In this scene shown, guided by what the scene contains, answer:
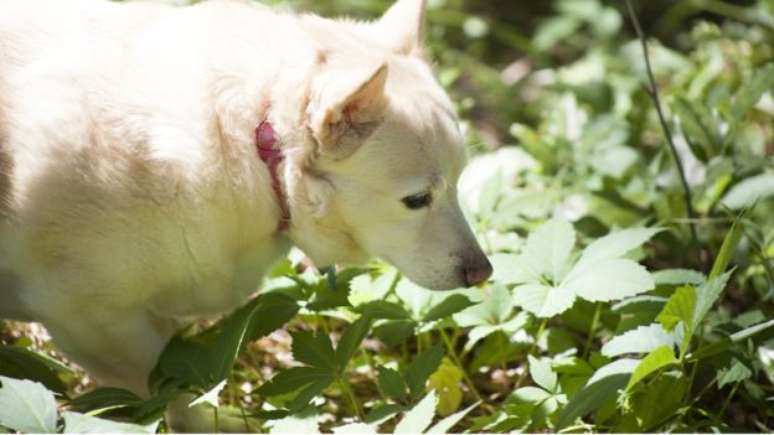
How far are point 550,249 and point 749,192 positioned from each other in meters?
1.09

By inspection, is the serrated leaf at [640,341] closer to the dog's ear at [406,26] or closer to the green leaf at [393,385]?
the green leaf at [393,385]

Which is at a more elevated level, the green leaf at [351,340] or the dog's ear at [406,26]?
the dog's ear at [406,26]

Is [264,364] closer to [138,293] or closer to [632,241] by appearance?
[138,293]

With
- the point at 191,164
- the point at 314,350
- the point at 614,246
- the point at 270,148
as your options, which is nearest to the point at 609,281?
the point at 614,246

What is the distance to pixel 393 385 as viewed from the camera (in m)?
2.97

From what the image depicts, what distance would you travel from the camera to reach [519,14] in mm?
6664

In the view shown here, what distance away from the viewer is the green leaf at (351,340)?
2.98 m

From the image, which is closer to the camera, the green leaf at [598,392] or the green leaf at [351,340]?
the green leaf at [598,392]

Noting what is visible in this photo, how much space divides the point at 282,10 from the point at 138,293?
926mm

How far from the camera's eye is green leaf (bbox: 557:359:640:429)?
2812mm

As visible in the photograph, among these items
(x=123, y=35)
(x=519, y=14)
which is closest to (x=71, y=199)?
(x=123, y=35)

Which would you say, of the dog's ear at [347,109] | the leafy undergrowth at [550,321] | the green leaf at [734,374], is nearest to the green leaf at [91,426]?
the leafy undergrowth at [550,321]

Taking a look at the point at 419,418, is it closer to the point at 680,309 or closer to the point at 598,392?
the point at 598,392

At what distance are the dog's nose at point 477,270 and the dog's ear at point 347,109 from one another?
19.6 inches
